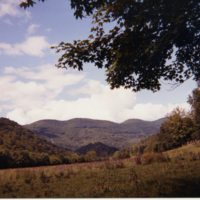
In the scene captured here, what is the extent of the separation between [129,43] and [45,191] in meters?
5.40

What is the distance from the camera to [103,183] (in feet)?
40.8

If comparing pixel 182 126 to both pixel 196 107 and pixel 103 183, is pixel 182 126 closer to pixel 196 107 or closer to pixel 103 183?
pixel 196 107

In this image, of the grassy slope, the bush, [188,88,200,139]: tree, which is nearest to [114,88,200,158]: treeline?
[188,88,200,139]: tree

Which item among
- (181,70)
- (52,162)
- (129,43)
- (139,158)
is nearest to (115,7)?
(129,43)

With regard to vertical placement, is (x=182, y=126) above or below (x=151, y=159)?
above

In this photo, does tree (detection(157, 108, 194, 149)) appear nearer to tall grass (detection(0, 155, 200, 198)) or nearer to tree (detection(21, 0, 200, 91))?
tall grass (detection(0, 155, 200, 198))

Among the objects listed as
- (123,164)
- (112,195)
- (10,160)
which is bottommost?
(112,195)

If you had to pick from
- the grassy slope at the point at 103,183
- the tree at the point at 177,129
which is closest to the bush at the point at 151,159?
the grassy slope at the point at 103,183

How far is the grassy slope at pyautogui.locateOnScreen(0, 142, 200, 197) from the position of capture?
10555 millimetres

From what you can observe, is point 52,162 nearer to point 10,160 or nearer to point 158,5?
point 10,160

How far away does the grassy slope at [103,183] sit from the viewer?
1055cm

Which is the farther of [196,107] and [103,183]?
[196,107]

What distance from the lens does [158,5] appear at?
32.6 feet

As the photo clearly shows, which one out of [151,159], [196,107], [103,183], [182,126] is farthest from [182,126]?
[103,183]
